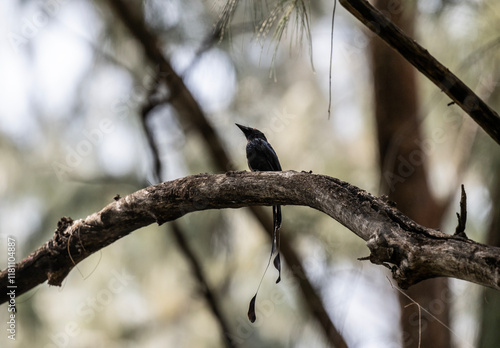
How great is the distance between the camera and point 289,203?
5.58 ft

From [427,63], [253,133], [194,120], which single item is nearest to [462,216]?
[427,63]

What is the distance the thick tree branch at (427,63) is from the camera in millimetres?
1466

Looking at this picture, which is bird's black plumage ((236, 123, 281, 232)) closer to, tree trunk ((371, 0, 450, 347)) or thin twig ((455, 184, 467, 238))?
tree trunk ((371, 0, 450, 347))

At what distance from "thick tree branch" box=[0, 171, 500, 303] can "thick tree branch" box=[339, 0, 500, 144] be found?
1.27ft

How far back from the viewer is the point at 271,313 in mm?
3822

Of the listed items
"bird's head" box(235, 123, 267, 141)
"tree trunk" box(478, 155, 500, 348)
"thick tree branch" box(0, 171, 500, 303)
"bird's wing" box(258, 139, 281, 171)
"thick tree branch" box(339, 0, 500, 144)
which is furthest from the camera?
"bird's head" box(235, 123, 267, 141)

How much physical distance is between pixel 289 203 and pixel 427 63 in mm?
599

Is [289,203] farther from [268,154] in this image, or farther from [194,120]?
[194,120]

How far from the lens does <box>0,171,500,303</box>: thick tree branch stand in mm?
1108

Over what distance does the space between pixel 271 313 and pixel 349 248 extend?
2.45 feet

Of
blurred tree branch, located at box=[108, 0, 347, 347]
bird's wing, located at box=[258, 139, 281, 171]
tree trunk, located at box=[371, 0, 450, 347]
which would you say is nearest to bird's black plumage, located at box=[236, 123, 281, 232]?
bird's wing, located at box=[258, 139, 281, 171]

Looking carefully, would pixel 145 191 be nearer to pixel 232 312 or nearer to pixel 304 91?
pixel 232 312

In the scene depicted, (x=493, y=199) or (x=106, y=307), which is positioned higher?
(x=106, y=307)

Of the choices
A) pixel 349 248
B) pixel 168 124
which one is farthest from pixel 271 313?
pixel 168 124
